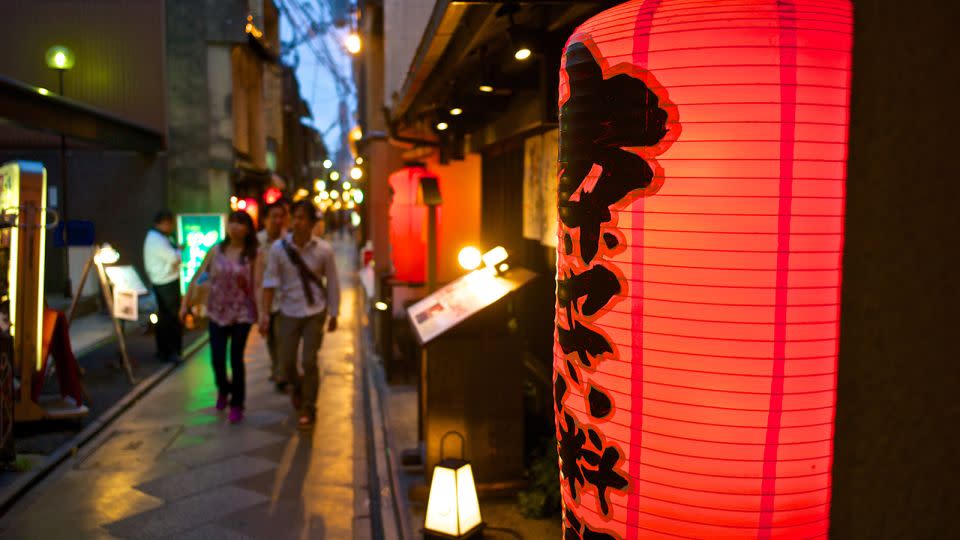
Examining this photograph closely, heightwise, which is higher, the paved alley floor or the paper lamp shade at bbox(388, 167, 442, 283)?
the paper lamp shade at bbox(388, 167, 442, 283)

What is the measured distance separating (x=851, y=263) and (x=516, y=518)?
4295 mm

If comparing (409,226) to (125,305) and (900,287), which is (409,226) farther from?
(900,287)

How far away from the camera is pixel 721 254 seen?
202 cm

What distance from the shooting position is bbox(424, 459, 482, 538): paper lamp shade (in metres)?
5.31

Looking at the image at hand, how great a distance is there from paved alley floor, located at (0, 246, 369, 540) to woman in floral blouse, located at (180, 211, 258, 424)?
685 millimetres

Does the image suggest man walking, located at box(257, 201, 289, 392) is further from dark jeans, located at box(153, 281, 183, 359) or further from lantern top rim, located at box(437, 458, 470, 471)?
lantern top rim, located at box(437, 458, 470, 471)

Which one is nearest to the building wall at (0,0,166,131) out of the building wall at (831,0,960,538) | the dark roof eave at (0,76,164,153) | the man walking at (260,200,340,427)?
the dark roof eave at (0,76,164,153)

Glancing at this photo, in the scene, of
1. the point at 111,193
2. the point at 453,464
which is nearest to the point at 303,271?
the point at 453,464

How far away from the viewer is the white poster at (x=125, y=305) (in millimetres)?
11219

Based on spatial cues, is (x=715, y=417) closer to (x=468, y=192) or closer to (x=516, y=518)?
(x=516, y=518)

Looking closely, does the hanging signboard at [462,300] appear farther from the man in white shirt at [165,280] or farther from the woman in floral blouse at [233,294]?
the man in white shirt at [165,280]

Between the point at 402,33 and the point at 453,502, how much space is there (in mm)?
7448

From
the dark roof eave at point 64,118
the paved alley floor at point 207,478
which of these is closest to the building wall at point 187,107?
the dark roof eave at point 64,118

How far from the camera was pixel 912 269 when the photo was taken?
6.61 feet
